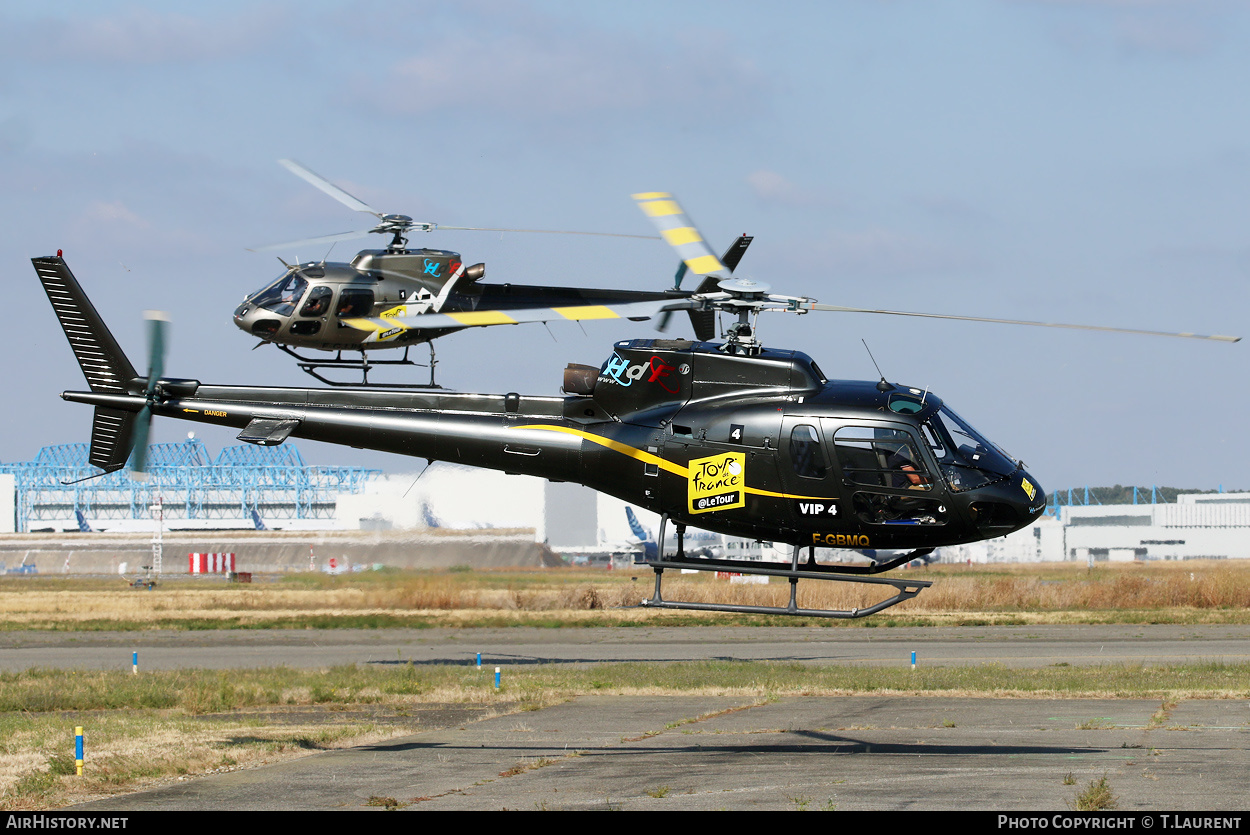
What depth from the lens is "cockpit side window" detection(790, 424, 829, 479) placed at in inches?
558

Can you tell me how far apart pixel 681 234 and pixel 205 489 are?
124247 millimetres

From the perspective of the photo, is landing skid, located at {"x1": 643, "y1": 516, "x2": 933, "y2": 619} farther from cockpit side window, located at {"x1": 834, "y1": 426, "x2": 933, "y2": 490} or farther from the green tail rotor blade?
the green tail rotor blade

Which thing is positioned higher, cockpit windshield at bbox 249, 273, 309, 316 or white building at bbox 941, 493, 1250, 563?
cockpit windshield at bbox 249, 273, 309, 316

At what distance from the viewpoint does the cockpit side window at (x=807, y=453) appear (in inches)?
558

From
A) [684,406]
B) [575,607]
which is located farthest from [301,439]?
[575,607]

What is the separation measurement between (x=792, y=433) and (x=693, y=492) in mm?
1505

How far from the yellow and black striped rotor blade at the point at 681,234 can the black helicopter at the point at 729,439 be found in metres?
0.02

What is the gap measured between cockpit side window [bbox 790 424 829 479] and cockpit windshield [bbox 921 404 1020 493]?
1263mm

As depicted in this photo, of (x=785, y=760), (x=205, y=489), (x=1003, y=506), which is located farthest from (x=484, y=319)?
(x=205, y=489)

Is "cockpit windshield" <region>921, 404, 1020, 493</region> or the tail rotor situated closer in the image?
"cockpit windshield" <region>921, 404, 1020, 493</region>

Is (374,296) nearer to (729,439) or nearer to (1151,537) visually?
(729,439)

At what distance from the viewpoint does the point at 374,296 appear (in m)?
19.7

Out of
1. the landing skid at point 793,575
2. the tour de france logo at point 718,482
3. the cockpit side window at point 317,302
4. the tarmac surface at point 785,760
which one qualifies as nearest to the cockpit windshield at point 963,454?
the landing skid at point 793,575

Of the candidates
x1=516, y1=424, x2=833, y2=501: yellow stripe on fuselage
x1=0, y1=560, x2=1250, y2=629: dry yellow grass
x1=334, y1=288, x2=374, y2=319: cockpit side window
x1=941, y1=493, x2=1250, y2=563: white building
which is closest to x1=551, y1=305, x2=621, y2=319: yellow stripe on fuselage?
x1=516, y1=424, x2=833, y2=501: yellow stripe on fuselage
